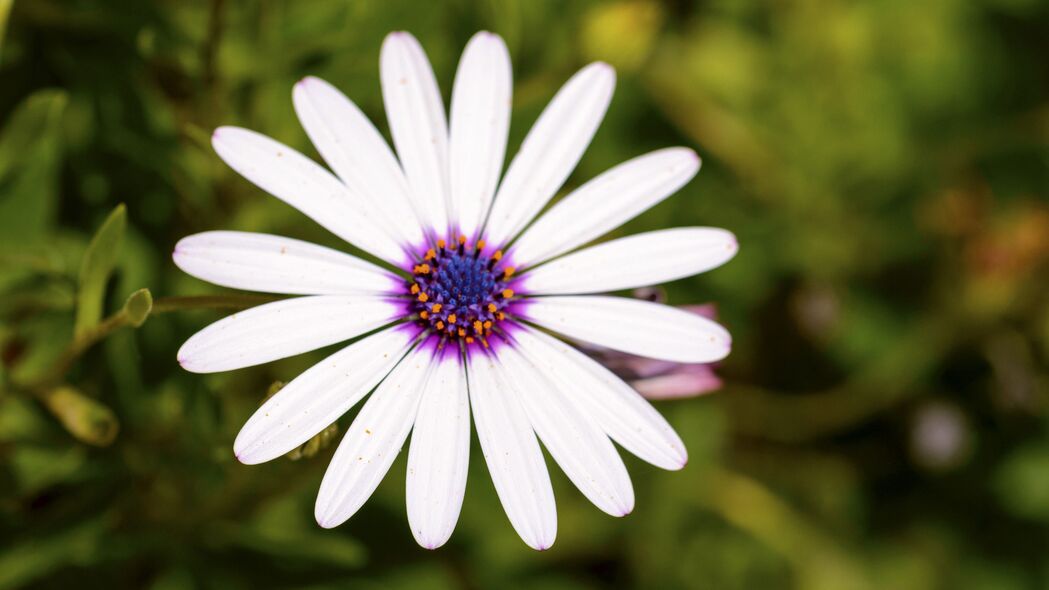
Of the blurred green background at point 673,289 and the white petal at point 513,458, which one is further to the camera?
the blurred green background at point 673,289

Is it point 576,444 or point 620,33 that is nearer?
point 576,444

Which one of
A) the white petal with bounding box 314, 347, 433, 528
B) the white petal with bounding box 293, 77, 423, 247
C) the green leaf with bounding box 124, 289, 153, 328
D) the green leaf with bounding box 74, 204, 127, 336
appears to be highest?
the white petal with bounding box 293, 77, 423, 247

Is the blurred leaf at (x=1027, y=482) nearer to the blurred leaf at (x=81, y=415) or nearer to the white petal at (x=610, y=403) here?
the white petal at (x=610, y=403)

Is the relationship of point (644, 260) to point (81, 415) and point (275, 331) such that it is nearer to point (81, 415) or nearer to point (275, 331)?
point (275, 331)

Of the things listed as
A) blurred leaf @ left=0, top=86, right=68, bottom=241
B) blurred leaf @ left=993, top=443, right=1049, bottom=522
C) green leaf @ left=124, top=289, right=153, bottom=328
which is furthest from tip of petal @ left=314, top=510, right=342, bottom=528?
blurred leaf @ left=993, top=443, right=1049, bottom=522

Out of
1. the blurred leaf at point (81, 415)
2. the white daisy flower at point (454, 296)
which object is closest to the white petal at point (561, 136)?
the white daisy flower at point (454, 296)

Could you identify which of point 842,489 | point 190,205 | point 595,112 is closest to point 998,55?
point 842,489

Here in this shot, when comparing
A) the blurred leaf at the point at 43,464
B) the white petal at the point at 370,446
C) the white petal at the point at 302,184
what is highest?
the white petal at the point at 302,184

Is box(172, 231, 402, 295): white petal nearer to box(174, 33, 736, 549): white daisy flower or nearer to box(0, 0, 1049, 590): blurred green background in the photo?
box(174, 33, 736, 549): white daisy flower

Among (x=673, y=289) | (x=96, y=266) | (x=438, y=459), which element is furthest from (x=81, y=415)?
(x=673, y=289)
